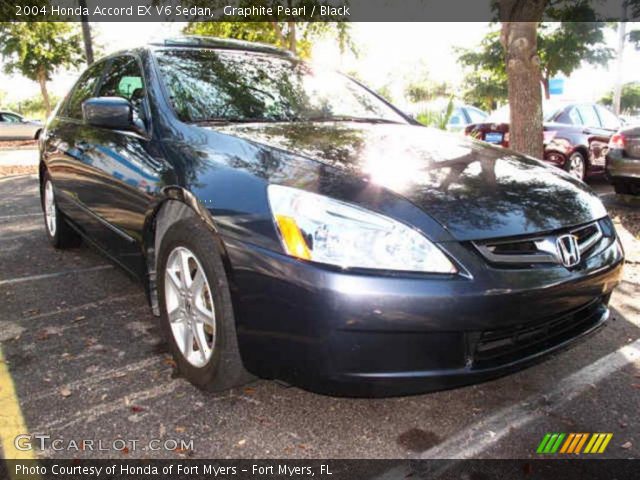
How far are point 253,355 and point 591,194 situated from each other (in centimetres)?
178

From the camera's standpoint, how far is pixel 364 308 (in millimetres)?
1797

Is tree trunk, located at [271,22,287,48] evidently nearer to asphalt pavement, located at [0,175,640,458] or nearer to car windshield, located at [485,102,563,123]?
car windshield, located at [485,102,563,123]

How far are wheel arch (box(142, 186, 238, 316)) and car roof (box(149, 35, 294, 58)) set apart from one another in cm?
122

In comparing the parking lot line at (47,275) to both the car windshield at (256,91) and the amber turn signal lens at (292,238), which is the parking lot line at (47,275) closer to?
the car windshield at (256,91)

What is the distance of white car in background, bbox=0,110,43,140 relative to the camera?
22.6 meters

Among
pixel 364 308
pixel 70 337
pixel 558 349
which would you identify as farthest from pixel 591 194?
pixel 70 337

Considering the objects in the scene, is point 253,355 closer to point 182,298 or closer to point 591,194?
point 182,298

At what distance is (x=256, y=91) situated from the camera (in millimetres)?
3168

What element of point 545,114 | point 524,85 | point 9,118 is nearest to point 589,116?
point 545,114

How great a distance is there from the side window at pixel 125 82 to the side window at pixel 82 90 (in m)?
0.26

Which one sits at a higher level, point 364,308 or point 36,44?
point 36,44

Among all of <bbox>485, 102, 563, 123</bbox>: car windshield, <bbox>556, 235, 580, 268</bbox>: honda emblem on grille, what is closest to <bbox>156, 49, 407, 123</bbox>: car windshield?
<bbox>556, 235, 580, 268</bbox>: honda emblem on grille

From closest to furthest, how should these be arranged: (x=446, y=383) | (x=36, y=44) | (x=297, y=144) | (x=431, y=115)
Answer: (x=446, y=383) → (x=297, y=144) → (x=431, y=115) → (x=36, y=44)

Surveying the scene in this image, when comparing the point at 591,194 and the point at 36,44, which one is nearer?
the point at 591,194
